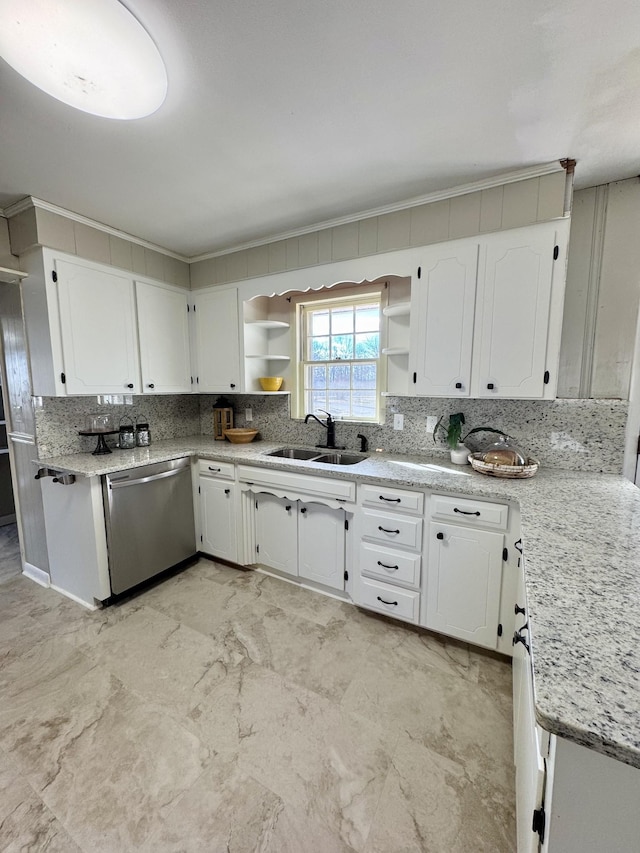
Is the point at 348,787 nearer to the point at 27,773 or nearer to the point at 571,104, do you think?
the point at 27,773

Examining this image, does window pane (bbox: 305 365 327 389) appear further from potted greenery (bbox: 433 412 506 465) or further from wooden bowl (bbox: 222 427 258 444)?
potted greenery (bbox: 433 412 506 465)

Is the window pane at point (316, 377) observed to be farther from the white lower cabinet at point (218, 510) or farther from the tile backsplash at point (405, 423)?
the white lower cabinet at point (218, 510)

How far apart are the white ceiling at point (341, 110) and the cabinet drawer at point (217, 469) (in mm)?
1785

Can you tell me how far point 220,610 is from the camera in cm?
231

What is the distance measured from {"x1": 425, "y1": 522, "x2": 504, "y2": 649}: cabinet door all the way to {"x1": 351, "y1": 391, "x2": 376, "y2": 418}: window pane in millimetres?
1159

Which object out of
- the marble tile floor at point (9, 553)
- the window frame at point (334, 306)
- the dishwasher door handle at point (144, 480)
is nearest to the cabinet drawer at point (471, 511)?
the window frame at point (334, 306)

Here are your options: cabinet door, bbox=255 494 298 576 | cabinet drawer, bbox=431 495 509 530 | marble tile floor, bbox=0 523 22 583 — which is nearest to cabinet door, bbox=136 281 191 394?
cabinet door, bbox=255 494 298 576

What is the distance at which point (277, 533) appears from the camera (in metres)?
2.60

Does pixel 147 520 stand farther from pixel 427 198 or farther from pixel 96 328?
pixel 427 198

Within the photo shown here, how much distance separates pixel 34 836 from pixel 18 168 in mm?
2869

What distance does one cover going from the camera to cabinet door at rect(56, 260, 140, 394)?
2.35 meters

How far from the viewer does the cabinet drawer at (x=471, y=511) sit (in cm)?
177

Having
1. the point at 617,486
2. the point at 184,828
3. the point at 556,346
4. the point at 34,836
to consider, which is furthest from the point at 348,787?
the point at 556,346

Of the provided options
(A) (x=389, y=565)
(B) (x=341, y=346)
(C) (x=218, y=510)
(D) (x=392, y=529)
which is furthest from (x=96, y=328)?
(A) (x=389, y=565)
